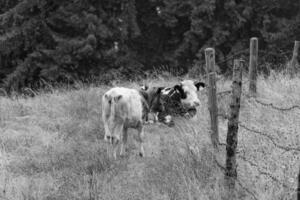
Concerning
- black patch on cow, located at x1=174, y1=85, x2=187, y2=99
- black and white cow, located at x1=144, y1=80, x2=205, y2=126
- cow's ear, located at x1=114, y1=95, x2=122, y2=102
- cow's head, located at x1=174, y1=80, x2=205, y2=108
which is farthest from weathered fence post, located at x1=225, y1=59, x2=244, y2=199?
black patch on cow, located at x1=174, y1=85, x2=187, y2=99

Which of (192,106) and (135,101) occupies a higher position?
(135,101)

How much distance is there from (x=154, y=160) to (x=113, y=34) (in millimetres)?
15195

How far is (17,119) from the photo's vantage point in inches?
349

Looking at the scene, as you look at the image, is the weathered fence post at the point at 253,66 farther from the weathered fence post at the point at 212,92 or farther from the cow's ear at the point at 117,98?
the cow's ear at the point at 117,98

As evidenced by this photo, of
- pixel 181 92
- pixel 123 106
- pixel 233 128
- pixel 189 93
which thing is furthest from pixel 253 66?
pixel 233 128

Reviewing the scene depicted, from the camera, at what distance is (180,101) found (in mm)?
8203

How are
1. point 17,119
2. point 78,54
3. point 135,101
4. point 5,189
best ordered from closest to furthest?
point 5,189, point 135,101, point 17,119, point 78,54

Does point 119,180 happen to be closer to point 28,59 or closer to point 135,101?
point 135,101

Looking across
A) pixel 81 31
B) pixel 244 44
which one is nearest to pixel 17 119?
pixel 81 31

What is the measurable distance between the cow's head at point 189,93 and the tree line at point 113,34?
10.5 m

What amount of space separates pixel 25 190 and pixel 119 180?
1141mm

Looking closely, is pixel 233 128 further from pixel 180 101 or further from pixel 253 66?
pixel 253 66

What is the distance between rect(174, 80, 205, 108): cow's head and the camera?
308 inches

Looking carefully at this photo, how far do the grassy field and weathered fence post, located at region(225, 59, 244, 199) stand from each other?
13 cm
